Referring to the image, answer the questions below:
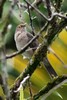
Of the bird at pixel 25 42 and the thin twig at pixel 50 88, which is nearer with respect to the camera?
the thin twig at pixel 50 88

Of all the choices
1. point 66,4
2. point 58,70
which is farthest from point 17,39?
point 66,4

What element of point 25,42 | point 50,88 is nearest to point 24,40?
point 25,42

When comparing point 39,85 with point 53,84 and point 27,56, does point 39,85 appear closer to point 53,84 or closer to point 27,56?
point 27,56

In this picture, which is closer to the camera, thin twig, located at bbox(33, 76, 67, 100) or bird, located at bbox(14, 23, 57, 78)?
thin twig, located at bbox(33, 76, 67, 100)

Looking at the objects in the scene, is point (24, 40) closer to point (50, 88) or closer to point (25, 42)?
point (25, 42)

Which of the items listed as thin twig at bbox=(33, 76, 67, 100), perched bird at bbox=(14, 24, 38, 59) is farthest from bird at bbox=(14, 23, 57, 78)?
thin twig at bbox=(33, 76, 67, 100)

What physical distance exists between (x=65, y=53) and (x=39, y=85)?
→ 0.36 metres

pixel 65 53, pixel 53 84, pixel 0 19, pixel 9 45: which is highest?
pixel 0 19

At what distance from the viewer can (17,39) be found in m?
2.51

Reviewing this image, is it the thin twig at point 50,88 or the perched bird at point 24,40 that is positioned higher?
the thin twig at point 50,88

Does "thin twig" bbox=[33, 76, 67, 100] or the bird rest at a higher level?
"thin twig" bbox=[33, 76, 67, 100]

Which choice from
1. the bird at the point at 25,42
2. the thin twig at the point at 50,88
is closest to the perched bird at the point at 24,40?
the bird at the point at 25,42

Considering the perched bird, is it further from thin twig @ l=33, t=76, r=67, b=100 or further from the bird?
thin twig @ l=33, t=76, r=67, b=100

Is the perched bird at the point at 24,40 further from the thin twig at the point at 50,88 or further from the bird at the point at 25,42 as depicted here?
the thin twig at the point at 50,88
